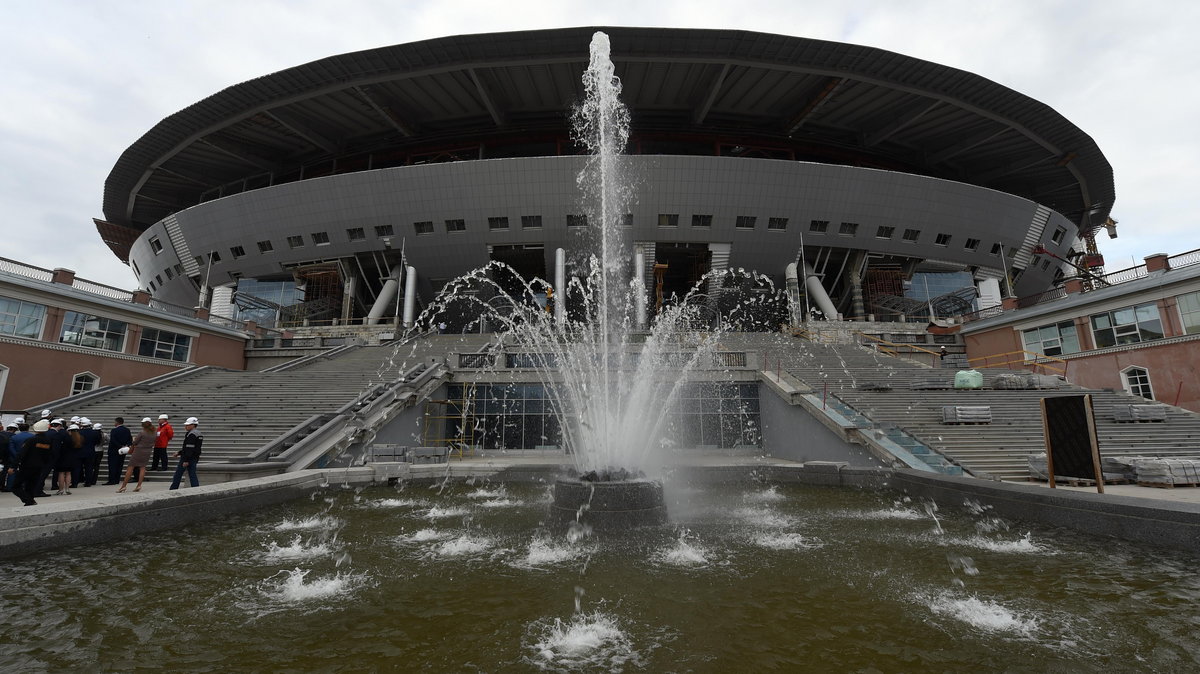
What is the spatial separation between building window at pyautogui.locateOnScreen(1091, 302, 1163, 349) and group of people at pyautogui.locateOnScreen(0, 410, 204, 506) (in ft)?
109

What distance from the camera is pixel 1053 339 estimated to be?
2630cm

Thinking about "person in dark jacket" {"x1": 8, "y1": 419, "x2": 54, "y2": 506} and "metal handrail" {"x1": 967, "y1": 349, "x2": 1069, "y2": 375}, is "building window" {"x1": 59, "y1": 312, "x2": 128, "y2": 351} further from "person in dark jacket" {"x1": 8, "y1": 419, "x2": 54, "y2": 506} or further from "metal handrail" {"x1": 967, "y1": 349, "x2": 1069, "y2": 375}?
"metal handrail" {"x1": 967, "y1": 349, "x2": 1069, "y2": 375}

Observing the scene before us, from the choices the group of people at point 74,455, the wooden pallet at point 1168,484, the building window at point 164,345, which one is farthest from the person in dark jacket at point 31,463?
the building window at point 164,345

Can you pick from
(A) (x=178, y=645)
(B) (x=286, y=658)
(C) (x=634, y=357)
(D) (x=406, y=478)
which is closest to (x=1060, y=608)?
(B) (x=286, y=658)

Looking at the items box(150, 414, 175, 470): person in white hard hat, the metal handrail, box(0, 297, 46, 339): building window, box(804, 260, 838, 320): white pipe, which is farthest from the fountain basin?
box(804, 260, 838, 320): white pipe

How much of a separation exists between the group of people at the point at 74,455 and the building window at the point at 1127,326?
3324cm

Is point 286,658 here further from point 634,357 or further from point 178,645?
point 634,357

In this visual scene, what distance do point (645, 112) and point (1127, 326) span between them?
103 feet

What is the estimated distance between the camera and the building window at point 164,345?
26.0 metres

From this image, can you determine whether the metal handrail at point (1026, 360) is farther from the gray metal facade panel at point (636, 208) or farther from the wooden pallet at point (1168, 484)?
the wooden pallet at point (1168, 484)

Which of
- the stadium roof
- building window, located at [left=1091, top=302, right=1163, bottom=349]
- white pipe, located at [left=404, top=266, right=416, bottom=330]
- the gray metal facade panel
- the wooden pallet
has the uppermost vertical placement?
the stadium roof

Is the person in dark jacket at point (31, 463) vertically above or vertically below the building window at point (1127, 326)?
below

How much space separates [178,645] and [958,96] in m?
45.4

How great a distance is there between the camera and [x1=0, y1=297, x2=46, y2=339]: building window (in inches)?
806
